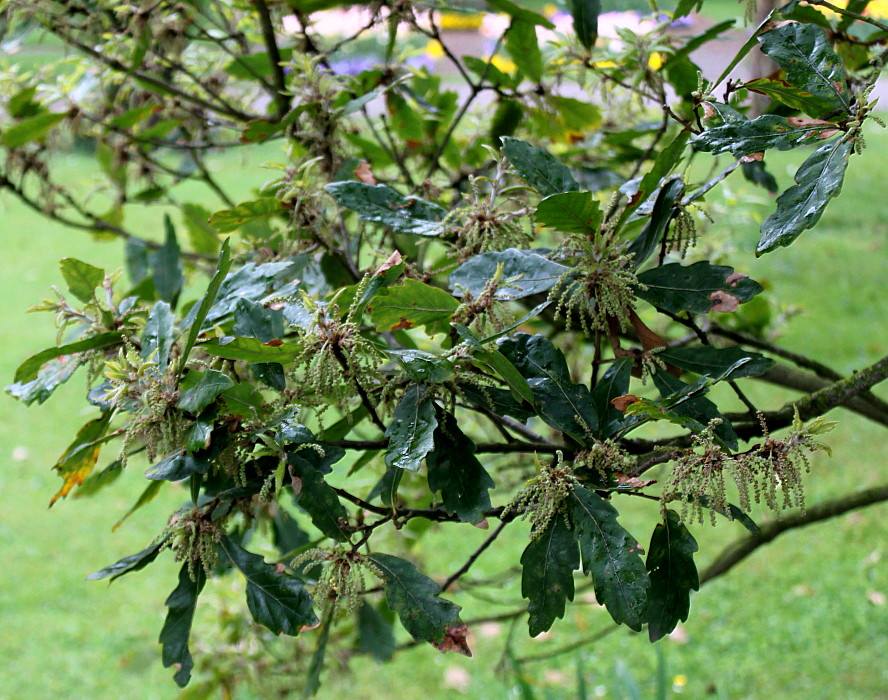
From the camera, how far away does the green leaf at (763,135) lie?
77 cm

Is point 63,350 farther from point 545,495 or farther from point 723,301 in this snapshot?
point 723,301

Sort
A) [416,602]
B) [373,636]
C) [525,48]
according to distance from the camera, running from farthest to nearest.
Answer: [373,636], [525,48], [416,602]

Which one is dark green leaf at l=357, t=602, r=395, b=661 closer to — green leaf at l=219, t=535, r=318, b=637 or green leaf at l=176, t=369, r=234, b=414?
green leaf at l=219, t=535, r=318, b=637

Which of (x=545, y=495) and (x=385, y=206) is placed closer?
(x=545, y=495)

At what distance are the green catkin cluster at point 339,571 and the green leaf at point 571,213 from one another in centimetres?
38

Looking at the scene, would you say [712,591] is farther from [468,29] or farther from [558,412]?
[468,29]

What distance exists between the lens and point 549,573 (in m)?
0.79

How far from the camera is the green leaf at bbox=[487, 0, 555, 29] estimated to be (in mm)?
1240

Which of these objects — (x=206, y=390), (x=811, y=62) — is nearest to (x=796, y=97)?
(x=811, y=62)

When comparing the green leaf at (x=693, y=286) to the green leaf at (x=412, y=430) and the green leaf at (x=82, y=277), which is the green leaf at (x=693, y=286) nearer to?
the green leaf at (x=412, y=430)

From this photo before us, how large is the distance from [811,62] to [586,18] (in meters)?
0.57

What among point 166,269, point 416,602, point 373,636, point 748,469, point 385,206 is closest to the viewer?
point 748,469

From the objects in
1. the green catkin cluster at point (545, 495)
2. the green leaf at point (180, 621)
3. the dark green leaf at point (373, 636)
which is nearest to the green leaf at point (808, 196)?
the green catkin cluster at point (545, 495)

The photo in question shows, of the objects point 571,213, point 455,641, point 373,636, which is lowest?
point 373,636
